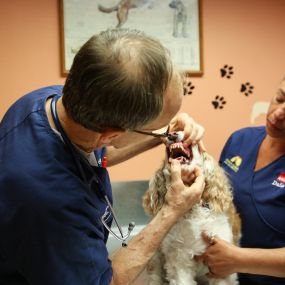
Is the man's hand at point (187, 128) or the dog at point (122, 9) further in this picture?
the dog at point (122, 9)

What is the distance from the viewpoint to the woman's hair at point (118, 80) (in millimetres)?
775

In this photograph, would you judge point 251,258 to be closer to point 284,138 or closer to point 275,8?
point 284,138

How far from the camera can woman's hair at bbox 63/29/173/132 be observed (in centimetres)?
78

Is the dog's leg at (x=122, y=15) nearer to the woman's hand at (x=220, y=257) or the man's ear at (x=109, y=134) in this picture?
the woman's hand at (x=220, y=257)

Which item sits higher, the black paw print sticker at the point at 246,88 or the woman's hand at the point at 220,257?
the black paw print sticker at the point at 246,88

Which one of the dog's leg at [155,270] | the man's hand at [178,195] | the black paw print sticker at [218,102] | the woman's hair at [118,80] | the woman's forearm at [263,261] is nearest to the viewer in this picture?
the woman's hair at [118,80]

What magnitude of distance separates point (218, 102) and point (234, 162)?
3.51 feet

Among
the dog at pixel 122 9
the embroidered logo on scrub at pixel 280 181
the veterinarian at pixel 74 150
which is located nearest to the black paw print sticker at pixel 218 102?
the dog at pixel 122 9

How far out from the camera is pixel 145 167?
2.48 m

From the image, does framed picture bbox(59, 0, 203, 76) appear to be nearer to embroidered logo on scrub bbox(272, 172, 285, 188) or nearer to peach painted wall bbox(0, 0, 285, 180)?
peach painted wall bbox(0, 0, 285, 180)

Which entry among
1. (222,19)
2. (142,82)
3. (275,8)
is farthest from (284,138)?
(275,8)

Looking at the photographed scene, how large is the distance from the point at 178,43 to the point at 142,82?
1767 millimetres

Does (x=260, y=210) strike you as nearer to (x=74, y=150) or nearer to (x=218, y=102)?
(x=74, y=150)

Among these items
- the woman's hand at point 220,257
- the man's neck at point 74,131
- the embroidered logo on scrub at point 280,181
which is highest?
the man's neck at point 74,131
